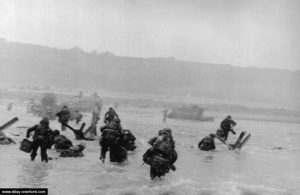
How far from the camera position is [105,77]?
5335 inches

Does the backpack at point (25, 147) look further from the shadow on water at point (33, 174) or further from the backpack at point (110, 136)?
the backpack at point (110, 136)

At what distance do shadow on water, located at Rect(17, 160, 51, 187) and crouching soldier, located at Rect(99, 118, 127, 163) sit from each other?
187cm

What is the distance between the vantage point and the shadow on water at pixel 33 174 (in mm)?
10891

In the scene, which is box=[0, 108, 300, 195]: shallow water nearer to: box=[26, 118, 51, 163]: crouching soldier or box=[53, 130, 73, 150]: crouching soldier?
box=[53, 130, 73, 150]: crouching soldier

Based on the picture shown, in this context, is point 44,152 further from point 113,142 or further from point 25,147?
point 113,142

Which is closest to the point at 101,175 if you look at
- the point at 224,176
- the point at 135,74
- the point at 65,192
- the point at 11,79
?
the point at 65,192

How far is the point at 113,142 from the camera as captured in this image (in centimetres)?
1426

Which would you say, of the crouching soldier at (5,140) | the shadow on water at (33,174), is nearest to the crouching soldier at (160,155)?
the shadow on water at (33,174)

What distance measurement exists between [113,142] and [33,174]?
3.08m

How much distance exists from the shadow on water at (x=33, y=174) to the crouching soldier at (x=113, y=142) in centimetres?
187

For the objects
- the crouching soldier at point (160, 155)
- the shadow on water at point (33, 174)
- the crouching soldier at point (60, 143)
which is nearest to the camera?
the shadow on water at point (33, 174)

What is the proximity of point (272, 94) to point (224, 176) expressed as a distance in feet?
402

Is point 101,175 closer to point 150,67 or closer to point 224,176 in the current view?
point 224,176

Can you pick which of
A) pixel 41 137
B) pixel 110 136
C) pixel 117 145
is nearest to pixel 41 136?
pixel 41 137
